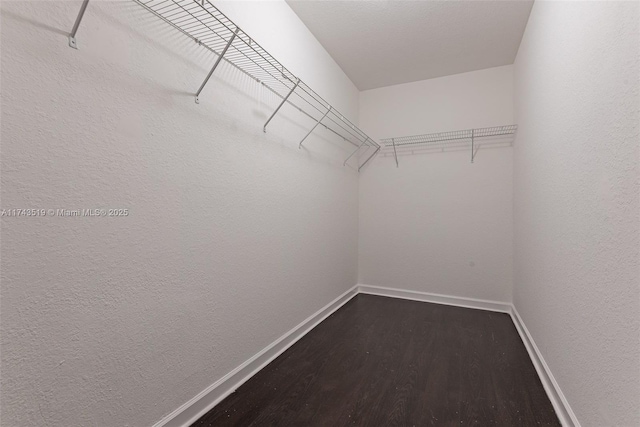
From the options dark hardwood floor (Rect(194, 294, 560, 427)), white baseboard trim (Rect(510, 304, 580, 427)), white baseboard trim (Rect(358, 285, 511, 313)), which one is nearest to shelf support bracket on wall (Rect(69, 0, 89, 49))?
dark hardwood floor (Rect(194, 294, 560, 427))

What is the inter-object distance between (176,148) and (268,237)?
785 mm

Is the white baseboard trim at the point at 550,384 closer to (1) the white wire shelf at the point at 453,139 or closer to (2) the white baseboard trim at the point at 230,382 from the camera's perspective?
(2) the white baseboard trim at the point at 230,382

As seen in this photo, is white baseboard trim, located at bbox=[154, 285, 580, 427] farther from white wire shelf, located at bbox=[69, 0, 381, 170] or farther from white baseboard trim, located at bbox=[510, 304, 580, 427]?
white wire shelf, located at bbox=[69, 0, 381, 170]

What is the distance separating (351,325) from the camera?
240 centimetres

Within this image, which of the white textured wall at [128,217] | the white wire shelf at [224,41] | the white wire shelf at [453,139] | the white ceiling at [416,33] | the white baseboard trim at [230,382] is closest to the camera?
the white textured wall at [128,217]

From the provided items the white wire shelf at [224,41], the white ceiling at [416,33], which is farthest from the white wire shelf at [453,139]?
the white wire shelf at [224,41]

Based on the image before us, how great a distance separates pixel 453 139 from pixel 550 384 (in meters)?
2.18

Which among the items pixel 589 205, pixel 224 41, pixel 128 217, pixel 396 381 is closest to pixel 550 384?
pixel 396 381

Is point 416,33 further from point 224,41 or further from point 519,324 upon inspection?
point 519,324

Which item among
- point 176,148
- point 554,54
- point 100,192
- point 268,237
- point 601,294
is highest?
point 554,54

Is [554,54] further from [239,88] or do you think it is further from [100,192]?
[100,192]

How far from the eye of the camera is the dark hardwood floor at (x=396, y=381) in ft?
4.46

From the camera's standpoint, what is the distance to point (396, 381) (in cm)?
164

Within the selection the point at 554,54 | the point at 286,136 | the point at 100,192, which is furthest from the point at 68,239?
the point at 554,54
